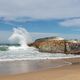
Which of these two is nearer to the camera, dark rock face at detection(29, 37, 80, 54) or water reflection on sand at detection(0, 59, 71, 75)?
water reflection on sand at detection(0, 59, 71, 75)

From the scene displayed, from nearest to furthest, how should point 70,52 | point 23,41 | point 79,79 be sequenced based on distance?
point 79,79 → point 70,52 → point 23,41

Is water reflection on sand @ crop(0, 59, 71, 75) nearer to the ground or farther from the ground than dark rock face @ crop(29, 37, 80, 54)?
nearer to the ground

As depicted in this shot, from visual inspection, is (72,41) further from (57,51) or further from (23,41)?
(23,41)

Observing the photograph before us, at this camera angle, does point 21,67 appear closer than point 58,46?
Yes

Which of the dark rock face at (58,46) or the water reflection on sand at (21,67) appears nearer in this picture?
the water reflection on sand at (21,67)

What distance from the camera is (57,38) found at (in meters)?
38.6

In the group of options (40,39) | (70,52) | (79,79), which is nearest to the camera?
(79,79)

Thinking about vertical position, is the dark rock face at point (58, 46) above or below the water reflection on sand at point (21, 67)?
above

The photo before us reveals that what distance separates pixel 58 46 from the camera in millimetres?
35812

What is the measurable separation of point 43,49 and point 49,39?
8.17 feet

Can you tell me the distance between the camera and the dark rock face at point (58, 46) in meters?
34.7

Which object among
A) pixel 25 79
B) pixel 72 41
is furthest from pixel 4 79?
pixel 72 41

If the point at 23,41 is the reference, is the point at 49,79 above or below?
below

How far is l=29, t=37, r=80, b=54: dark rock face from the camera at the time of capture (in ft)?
114
